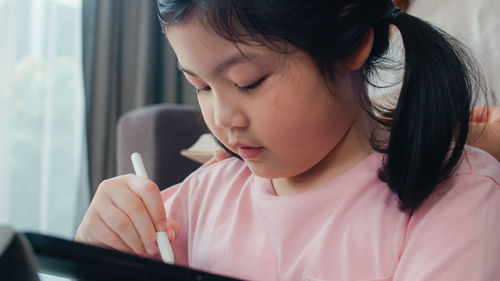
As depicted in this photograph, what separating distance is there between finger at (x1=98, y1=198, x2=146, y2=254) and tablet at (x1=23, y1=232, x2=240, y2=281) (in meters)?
0.24

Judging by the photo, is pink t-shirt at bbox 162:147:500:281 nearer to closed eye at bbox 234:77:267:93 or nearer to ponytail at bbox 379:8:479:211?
ponytail at bbox 379:8:479:211

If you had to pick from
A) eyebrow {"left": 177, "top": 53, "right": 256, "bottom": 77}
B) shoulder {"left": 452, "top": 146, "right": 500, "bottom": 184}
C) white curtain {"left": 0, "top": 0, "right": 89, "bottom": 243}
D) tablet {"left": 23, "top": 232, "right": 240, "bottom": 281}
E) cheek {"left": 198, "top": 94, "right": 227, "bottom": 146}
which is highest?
eyebrow {"left": 177, "top": 53, "right": 256, "bottom": 77}

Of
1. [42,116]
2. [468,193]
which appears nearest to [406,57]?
[468,193]

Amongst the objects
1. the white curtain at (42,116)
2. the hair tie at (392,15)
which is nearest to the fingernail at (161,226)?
the hair tie at (392,15)

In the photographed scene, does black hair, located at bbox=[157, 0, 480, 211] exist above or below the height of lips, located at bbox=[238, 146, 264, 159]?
above

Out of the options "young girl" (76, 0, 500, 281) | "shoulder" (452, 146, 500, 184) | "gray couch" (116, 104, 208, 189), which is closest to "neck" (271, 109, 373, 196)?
"young girl" (76, 0, 500, 281)

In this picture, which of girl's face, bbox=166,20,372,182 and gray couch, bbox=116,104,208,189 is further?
gray couch, bbox=116,104,208,189

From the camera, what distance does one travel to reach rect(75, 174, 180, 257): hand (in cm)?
59

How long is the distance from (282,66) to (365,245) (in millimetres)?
205

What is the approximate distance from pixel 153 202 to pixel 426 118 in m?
0.31

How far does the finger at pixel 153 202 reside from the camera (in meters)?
0.59

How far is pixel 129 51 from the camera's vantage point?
82.5 inches

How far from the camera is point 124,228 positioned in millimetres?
594

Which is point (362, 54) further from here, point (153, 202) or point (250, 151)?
point (153, 202)
